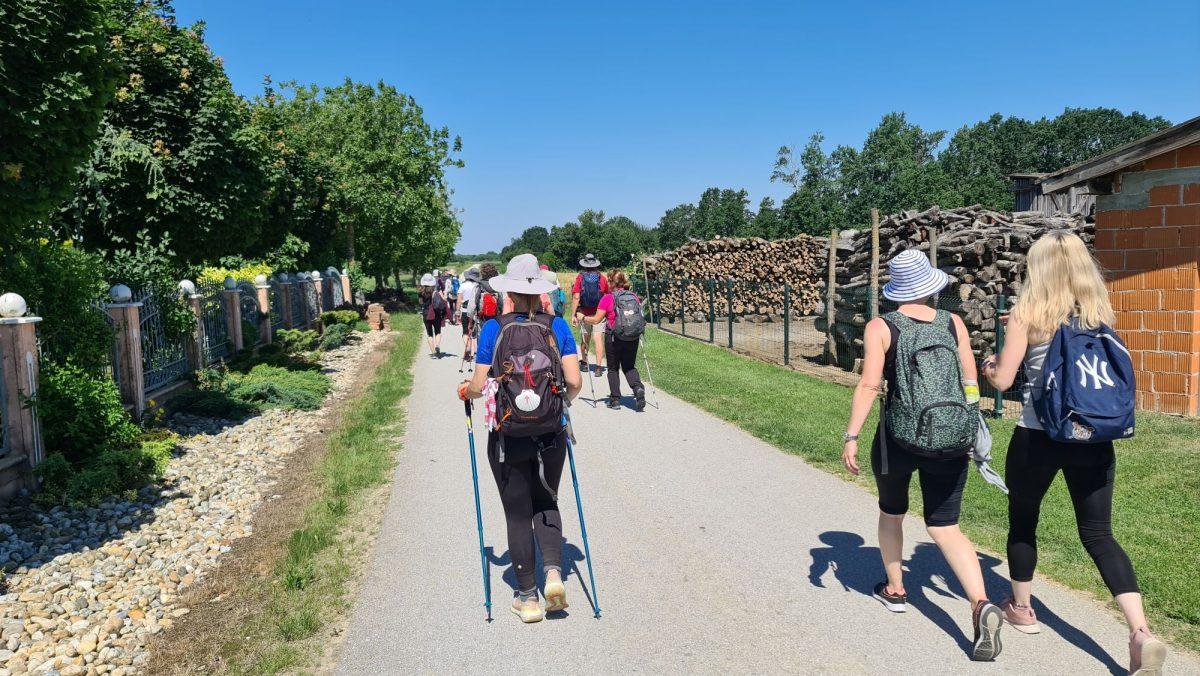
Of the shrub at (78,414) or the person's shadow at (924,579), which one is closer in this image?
the person's shadow at (924,579)

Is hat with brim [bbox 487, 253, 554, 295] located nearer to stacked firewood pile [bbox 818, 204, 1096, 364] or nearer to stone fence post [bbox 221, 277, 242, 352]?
stacked firewood pile [bbox 818, 204, 1096, 364]

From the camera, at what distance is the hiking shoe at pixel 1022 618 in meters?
3.80

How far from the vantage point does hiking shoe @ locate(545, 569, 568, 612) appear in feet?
13.4

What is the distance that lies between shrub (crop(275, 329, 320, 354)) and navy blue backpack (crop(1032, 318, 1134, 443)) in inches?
583

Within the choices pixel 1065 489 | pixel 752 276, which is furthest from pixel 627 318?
pixel 752 276

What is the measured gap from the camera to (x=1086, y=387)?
10.9 feet

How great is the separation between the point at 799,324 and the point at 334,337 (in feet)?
42.7

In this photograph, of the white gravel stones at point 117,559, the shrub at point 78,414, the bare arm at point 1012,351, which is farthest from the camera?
the shrub at point 78,414

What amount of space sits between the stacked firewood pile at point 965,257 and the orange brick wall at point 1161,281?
144cm

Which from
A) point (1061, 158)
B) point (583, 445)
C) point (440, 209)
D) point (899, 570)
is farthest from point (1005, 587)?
point (1061, 158)

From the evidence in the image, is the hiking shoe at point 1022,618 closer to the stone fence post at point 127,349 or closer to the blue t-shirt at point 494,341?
the blue t-shirt at point 494,341

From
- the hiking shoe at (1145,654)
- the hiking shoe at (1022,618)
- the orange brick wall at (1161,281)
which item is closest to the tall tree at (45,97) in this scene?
the hiking shoe at (1022,618)

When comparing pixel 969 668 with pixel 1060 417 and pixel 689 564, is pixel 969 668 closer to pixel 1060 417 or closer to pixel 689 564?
pixel 1060 417

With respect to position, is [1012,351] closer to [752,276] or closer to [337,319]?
[337,319]
